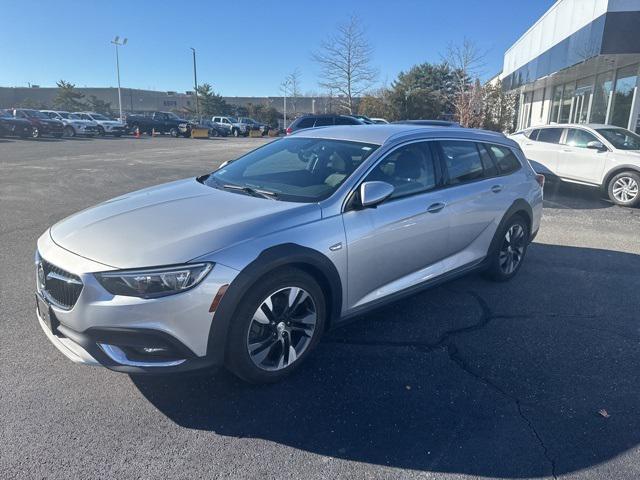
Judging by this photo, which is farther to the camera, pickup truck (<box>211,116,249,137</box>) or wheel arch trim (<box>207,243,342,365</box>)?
pickup truck (<box>211,116,249,137</box>)

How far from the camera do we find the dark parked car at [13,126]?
29344mm

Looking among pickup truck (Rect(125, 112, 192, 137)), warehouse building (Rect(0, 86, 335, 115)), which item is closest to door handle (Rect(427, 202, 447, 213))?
pickup truck (Rect(125, 112, 192, 137))

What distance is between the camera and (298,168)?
407cm

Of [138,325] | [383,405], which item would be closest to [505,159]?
[383,405]

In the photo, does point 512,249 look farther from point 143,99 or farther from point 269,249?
point 143,99

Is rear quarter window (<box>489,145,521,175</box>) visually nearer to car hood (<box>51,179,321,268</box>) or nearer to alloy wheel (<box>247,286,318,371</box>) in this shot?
car hood (<box>51,179,321,268</box>)

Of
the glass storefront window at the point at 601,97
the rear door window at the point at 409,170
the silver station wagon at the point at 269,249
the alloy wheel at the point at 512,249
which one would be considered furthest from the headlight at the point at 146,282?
the glass storefront window at the point at 601,97

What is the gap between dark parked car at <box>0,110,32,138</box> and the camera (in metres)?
29.3

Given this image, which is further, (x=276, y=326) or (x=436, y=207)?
(x=436, y=207)

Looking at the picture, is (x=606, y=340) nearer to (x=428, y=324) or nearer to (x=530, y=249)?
(x=428, y=324)

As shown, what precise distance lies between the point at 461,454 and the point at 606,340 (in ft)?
6.85

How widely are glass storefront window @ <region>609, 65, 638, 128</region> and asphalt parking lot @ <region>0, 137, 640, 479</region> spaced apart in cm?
1592

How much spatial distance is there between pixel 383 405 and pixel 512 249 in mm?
2895

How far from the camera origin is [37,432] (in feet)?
8.75
